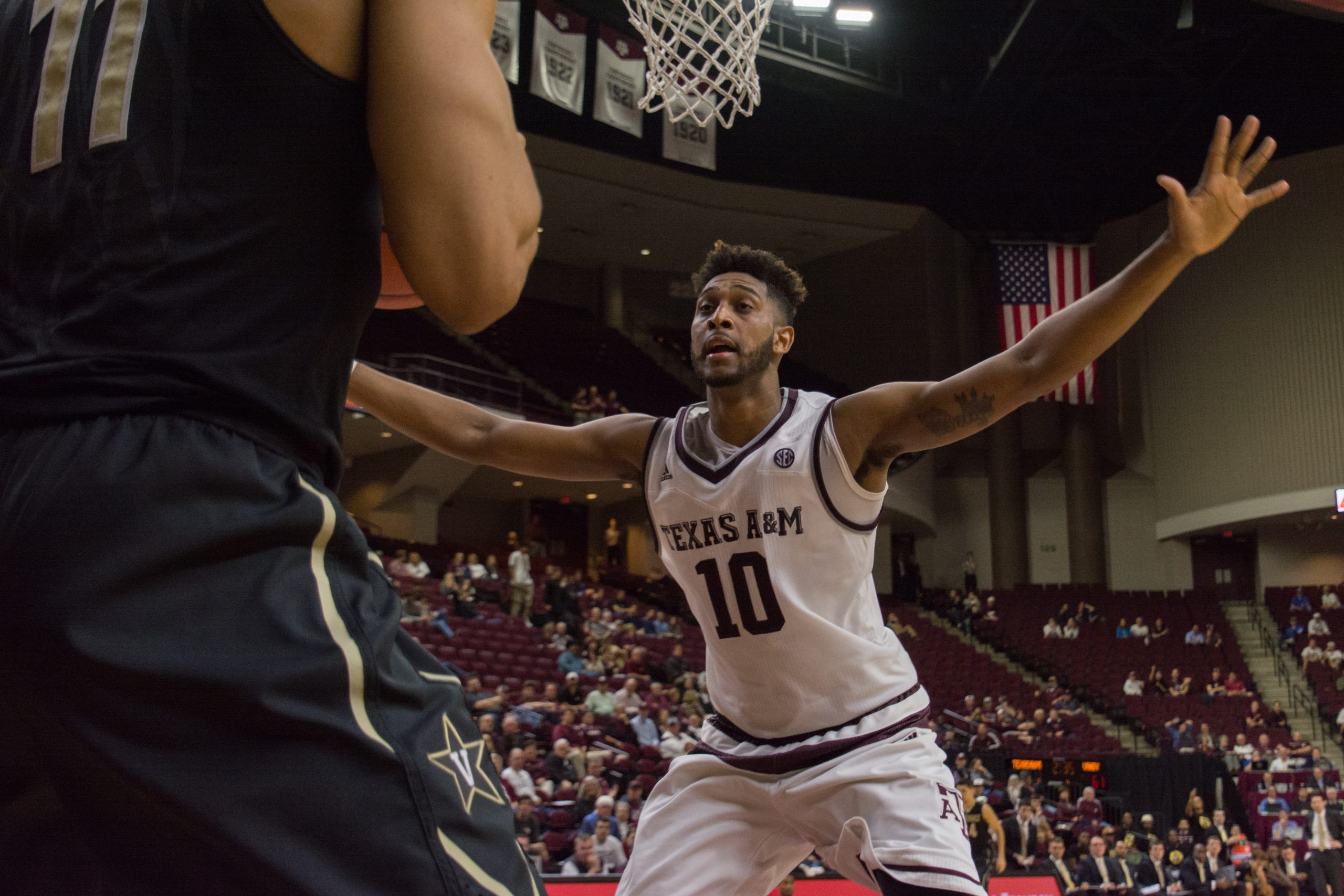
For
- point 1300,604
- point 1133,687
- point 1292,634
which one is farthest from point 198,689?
point 1300,604

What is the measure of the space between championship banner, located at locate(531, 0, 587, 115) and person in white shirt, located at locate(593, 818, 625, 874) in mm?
13161

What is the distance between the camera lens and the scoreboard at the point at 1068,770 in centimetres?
1745

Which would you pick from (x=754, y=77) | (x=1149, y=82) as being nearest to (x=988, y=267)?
(x=1149, y=82)

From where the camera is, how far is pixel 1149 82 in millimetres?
25828

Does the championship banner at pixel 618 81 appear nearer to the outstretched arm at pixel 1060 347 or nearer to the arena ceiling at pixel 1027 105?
the arena ceiling at pixel 1027 105

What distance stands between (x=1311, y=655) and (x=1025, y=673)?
18.4 ft

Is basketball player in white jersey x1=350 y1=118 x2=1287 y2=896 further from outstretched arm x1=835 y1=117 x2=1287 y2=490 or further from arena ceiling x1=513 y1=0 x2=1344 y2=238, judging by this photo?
arena ceiling x1=513 y1=0 x2=1344 y2=238

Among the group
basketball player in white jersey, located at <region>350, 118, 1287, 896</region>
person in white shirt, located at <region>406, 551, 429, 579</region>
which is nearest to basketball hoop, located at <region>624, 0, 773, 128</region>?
basketball player in white jersey, located at <region>350, 118, 1287, 896</region>

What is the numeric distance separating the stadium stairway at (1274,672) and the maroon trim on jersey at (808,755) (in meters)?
21.5

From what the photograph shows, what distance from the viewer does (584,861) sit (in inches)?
386

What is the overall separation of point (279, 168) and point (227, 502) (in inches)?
15.1

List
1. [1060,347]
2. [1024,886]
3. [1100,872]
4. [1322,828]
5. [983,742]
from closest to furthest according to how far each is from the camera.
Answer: [1060,347]
[1024,886]
[1100,872]
[1322,828]
[983,742]

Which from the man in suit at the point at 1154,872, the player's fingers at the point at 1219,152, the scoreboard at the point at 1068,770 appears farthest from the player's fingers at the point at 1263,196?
the scoreboard at the point at 1068,770

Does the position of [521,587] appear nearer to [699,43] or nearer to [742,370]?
[699,43]
